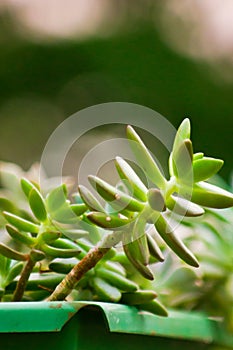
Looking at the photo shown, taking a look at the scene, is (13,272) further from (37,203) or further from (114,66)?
(114,66)

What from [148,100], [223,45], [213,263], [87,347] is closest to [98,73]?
[148,100]

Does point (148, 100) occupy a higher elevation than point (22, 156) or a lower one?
higher

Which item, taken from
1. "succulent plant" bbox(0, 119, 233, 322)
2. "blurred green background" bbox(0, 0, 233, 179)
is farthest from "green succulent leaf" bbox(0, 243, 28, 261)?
"blurred green background" bbox(0, 0, 233, 179)

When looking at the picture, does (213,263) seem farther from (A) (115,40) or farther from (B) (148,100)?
(A) (115,40)

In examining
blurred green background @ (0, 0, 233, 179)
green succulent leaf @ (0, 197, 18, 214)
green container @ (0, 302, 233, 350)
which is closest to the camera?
green container @ (0, 302, 233, 350)

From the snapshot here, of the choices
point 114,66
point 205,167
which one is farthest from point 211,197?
point 114,66

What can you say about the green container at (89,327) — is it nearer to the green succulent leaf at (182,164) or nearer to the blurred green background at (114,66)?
the green succulent leaf at (182,164)

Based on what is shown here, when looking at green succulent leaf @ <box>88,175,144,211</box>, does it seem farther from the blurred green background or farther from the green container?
the blurred green background
